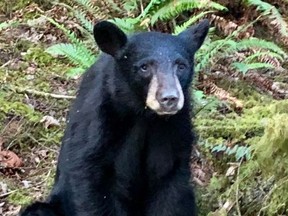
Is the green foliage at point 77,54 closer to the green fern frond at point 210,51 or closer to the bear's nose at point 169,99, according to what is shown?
the green fern frond at point 210,51

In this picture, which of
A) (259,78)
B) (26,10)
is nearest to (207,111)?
(259,78)

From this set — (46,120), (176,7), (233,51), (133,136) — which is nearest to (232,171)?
(133,136)

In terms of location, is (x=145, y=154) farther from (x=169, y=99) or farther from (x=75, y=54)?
(x=75, y=54)

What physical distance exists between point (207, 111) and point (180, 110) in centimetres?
163

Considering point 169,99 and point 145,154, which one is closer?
point 169,99

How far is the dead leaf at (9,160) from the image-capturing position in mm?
7031

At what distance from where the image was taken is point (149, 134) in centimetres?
566

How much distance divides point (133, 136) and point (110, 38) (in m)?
0.64

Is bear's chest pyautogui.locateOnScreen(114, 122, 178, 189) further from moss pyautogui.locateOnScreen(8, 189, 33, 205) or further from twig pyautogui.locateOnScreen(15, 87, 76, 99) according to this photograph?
twig pyautogui.locateOnScreen(15, 87, 76, 99)

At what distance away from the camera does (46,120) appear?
7.48m

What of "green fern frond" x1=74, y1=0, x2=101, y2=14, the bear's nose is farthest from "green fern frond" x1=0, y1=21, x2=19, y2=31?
the bear's nose

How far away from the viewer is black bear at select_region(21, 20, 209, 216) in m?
5.50

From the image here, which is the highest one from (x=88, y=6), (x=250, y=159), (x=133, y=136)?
(x=133, y=136)

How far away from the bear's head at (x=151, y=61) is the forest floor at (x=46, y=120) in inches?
35.2
